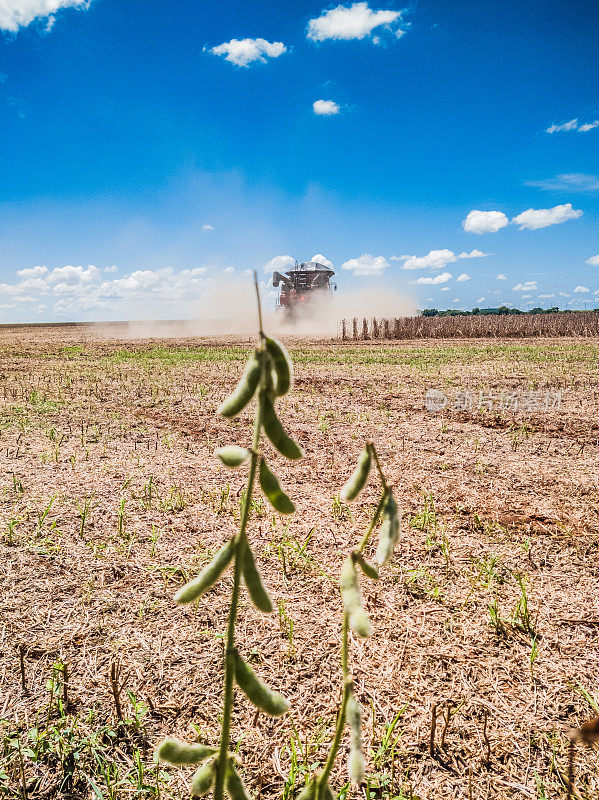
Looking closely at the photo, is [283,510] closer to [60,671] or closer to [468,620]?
[60,671]

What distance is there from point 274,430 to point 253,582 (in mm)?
207

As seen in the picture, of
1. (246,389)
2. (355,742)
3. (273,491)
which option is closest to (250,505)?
(273,491)

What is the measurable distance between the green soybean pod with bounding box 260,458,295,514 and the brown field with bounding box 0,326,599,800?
60.8 inches

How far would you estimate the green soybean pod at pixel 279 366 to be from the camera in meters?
0.64

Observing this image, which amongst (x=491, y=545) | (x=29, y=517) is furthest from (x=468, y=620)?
(x=29, y=517)

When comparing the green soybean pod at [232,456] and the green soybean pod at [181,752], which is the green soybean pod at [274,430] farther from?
the green soybean pod at [181,752]

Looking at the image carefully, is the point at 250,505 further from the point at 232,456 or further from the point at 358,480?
the point at 358,480

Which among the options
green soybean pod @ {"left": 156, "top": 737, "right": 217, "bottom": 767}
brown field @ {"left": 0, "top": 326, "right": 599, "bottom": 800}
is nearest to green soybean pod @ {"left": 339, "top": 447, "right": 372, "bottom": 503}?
green soybean pod @ {"left": 156, "top": 737, "right": 217, "bottom": 767}

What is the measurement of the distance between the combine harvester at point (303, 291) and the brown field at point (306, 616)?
27.7 m

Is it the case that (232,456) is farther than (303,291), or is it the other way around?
(303,291)

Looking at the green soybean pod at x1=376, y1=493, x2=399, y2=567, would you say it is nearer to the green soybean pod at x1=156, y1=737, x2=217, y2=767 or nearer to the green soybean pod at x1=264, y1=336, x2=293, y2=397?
the green soybean pod at x1=264, y1=336, x2=293, y2=397

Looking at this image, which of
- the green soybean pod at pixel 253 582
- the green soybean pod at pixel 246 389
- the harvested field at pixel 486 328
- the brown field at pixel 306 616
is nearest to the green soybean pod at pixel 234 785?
the green soybean pod at pixel 253 582

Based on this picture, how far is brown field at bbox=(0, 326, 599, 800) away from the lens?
1895mm

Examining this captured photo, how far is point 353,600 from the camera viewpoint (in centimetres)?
67
